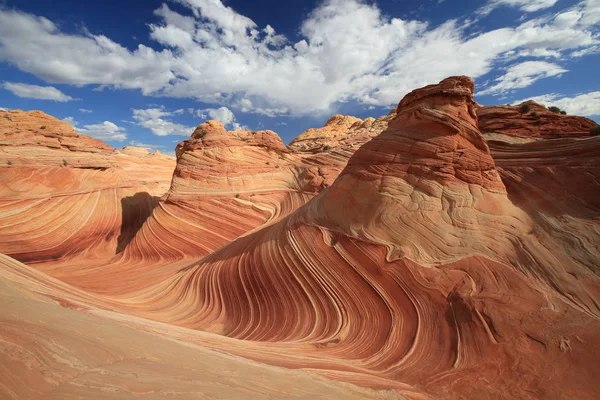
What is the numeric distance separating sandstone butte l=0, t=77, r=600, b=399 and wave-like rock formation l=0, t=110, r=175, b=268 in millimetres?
2652

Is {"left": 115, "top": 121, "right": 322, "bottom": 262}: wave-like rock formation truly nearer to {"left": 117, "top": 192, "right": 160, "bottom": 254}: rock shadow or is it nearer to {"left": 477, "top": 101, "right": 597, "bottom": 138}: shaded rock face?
{"left": 117, "top": 192, "right": 160, "bottom": 254}: rock shadow

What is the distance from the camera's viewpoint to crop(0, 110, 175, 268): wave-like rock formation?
12961 millimetres

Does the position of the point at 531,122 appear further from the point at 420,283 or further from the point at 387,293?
the point at 387,293

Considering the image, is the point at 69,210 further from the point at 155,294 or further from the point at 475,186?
the point at 475,186

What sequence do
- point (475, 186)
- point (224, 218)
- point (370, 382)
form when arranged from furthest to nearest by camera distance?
1. point (224, 218)
2. point (475, 186)
3. point (370, 382)

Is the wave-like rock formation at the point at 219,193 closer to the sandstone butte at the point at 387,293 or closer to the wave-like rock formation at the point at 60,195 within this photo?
the sandstone butte at the point at 387,293

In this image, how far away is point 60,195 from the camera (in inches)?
576

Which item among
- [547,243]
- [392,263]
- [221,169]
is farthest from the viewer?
[221,169]

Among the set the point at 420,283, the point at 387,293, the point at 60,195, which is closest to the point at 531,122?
the point at 420,283

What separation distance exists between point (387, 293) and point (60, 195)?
1675 cm

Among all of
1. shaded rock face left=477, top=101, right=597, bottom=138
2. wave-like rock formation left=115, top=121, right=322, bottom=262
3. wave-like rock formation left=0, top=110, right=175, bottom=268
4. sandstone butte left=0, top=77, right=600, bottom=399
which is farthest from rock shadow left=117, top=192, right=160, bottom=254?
shaded rock face left=477, top=101, right=597, bottom=138

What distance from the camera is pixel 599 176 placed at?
18.2ft

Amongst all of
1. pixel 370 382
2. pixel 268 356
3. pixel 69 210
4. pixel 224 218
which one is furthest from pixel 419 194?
pixel 69 210

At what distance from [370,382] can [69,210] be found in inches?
657
